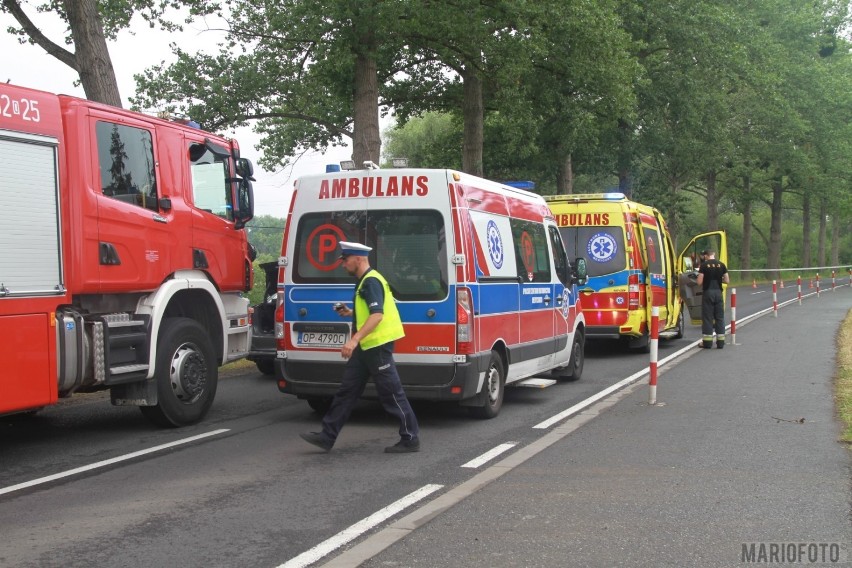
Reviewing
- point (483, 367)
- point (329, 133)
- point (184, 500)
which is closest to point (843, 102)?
point (329, 133)

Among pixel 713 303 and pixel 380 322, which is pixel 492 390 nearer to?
pixel 380 322

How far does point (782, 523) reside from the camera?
5.20 meters

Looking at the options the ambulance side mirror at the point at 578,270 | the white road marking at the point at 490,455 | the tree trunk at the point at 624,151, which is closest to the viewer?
the white road marking at the point at 490,455

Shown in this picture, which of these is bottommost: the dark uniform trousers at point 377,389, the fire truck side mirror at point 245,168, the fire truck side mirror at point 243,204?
the dark uniform trousers at point 377,389

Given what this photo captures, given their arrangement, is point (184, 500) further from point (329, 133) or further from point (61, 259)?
point (329, 133)

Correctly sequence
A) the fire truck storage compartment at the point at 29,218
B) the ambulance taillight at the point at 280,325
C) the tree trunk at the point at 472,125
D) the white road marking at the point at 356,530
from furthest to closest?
the tree trunk at the point at 472,125 < the ambulance taillight at the point at 280,325 < the fire truck storage compartment at the point at 29,218 < the white road marking at the point at 356,530

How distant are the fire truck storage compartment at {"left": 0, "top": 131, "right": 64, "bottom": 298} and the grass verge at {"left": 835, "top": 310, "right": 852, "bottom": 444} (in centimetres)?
685

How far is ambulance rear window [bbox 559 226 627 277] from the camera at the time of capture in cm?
→ 1441

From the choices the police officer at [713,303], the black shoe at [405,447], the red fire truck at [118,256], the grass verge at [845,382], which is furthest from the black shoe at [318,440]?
the police officer at [713,303]

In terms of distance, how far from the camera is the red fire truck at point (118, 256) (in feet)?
21.8

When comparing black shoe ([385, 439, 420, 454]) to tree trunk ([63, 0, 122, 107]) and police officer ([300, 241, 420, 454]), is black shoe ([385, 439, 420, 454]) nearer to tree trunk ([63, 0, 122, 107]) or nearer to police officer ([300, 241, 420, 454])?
police officer ([300, 241, 420, 454])

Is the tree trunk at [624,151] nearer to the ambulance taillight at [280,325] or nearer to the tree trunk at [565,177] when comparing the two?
the tree trunk at [565,177]

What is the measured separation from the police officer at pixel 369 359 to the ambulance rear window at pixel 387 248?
1.05m

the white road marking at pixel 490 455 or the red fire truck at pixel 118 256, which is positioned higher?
the red fire truck at pixel 118 256
